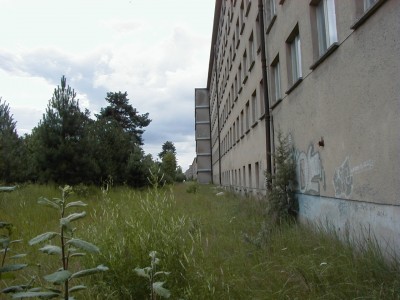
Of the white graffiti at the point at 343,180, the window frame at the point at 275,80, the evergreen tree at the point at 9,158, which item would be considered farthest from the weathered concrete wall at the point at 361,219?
the evergreen tree at the point at 9,158

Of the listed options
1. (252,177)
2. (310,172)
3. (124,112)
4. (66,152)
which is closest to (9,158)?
(66,152)

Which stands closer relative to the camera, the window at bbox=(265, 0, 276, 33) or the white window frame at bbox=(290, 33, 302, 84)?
the white window frame at bbox=(290, 33, 302, 84)

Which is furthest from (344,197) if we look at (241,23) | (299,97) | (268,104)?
(241,23)

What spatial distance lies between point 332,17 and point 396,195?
403cm

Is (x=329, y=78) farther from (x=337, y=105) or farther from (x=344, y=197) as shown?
(x=344, y=197)

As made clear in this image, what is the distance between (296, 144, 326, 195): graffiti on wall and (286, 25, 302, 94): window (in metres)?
2.01

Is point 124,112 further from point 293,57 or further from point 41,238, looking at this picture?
point 41,238

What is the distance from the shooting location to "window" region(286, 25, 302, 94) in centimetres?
928

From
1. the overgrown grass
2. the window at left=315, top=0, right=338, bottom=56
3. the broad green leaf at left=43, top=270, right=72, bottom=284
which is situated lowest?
the overgrown grass

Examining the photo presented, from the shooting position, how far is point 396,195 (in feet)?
14.0

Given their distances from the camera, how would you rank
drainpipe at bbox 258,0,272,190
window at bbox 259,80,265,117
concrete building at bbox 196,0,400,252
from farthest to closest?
window at bbox 259,80,265,117
drainpipe at bbox 258,0,272,190
concrete building at bbox 196,0,400,252

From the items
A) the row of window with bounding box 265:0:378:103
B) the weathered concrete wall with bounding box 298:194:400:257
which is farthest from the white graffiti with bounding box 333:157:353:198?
the row of window with bounding box 265:0:378:103

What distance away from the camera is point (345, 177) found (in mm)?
5852

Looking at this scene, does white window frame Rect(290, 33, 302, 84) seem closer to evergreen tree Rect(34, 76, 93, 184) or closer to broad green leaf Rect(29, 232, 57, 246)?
broad green leaf Rect(29, 232, 57, 246)
